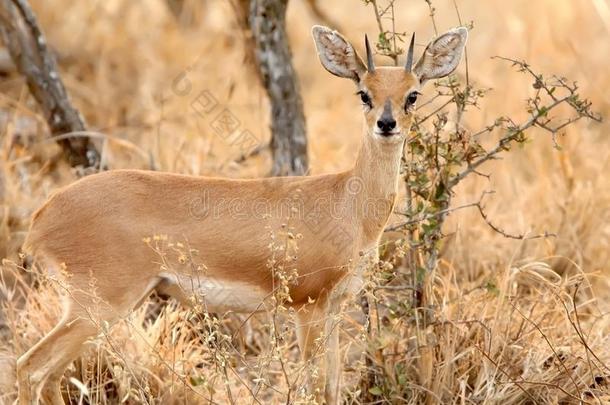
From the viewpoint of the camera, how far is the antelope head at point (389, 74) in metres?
4.63

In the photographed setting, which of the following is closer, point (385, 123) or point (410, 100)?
point (385, 123)

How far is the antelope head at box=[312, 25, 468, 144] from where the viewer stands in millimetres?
4633

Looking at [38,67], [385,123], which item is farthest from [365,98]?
[38,67]

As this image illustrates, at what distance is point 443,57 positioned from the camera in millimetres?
4969

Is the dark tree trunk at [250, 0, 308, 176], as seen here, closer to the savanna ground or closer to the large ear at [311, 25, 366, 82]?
the savanna ground

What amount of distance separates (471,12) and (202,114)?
6.47 m

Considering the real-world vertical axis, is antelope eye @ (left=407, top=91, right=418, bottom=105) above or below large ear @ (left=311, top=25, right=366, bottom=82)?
below

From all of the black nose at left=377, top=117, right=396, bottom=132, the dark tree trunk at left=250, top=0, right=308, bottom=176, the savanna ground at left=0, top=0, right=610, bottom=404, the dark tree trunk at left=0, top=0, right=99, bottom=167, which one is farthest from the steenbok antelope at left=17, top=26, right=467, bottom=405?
the dark tree trunk at left=0, top=0, right=99, bottom=167

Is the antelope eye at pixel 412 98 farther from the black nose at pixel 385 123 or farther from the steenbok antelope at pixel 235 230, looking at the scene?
the black nose at pixel 385 123

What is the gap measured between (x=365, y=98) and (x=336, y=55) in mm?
337

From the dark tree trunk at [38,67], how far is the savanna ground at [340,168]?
33cm

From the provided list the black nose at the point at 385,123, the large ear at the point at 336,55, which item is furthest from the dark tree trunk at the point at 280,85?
the black nose at the point at 385,123

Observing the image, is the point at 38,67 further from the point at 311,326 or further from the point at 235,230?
the point at 311,326

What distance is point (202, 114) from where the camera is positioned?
925 centimetres
